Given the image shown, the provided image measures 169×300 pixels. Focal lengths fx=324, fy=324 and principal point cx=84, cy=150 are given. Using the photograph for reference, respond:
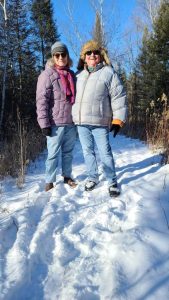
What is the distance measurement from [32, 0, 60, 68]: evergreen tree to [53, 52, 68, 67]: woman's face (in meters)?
20.9

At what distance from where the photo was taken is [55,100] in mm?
4062

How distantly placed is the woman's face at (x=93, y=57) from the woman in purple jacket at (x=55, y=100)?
0.99 feet

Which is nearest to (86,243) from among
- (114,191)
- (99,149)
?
(114,191)

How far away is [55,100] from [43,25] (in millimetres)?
22557

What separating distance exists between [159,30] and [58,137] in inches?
551

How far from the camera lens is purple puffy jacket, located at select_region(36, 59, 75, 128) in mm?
3947

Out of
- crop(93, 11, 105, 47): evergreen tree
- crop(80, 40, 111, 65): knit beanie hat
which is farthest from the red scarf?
crop(93, 11, 105, 47): evergreen tree

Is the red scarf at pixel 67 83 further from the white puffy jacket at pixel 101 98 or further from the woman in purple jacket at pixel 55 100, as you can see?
the white puffy jacket at pixel 101 98

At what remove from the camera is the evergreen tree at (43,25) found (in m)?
24.2

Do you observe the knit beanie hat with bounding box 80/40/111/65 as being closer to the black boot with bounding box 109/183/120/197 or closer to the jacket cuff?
the jacket cuff

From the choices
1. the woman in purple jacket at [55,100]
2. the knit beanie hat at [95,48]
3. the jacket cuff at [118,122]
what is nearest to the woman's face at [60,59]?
the woman in purple jacket at [55,100]

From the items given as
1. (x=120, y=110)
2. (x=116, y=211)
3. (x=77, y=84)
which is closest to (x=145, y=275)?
(x=116, y=211)

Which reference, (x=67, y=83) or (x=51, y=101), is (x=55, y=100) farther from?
(x=67, y=83)

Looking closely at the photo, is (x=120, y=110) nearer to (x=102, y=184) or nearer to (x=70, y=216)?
(x=102, y=184)
